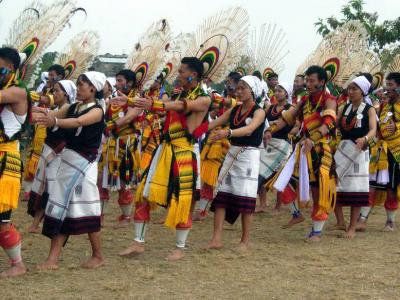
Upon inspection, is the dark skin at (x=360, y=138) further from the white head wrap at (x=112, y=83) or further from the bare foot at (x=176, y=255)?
the white head wrap at (x=112, y=83)

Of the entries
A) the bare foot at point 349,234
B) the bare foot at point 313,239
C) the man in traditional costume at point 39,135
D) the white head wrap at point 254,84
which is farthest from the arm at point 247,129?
the man in traditional costume at point 39,135

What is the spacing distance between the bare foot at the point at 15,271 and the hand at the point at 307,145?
132 inches

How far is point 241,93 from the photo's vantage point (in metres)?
6.71

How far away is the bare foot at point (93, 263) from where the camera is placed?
18.8 feet

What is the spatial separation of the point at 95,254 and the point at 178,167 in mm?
1079

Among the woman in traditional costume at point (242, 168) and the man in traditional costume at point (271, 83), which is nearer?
the woman in traditional costume at point (242, 168)

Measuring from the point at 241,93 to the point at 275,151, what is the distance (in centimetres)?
260

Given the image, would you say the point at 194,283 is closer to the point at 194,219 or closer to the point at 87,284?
the point at 87,284

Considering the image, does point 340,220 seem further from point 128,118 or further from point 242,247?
point 128,118

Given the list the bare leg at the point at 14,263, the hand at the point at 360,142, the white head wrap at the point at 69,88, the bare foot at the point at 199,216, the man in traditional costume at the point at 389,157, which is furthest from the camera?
the bare foot at the point at 199,216

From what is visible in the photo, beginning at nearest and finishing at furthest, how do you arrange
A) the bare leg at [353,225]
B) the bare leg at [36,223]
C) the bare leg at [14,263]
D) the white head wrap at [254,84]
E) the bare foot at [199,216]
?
1. the bare leg at [14,263]
2. the white head wrap at [254,84]
3. the bare leg at [36,223]
4. the bare leg at [353,225]
5. the bare foot at [199,216]

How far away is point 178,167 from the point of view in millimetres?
6105

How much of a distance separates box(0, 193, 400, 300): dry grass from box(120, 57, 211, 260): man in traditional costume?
14.7 inches

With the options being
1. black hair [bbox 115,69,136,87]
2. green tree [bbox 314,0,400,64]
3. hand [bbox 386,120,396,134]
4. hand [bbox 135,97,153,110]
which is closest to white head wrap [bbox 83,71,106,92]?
hand [bbox 135,97,153,110]
